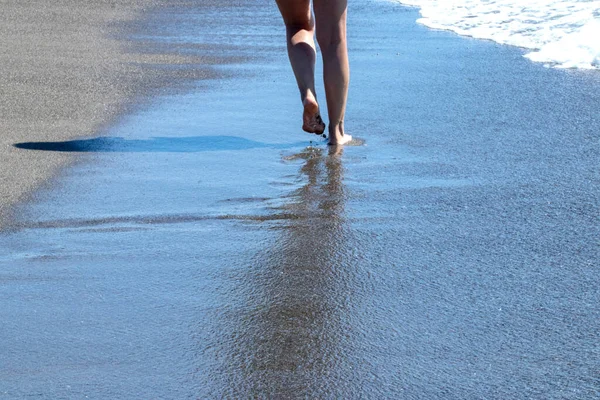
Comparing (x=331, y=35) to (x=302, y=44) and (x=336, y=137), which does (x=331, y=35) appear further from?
(x=336, y=137)

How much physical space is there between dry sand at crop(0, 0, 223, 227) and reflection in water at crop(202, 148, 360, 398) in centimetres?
102

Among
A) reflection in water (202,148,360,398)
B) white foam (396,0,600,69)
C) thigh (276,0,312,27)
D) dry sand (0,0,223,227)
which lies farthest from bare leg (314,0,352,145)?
Result: white foam (396,0,600,69)

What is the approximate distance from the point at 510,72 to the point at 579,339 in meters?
3.63

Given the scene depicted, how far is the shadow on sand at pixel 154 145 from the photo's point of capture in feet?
13.9

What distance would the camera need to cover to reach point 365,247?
3.04m

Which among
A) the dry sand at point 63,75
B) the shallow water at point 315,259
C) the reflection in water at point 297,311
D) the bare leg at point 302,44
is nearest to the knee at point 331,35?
the bare leg at point 302,44

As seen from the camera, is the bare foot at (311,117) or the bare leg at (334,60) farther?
the bare leg at (334,60)

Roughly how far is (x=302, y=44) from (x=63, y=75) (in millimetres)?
1953

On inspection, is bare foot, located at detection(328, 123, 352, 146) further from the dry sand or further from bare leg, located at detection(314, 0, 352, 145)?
the dry sand

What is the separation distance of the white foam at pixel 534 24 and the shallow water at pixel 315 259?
1135 mm

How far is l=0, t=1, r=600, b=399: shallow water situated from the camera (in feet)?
7.31

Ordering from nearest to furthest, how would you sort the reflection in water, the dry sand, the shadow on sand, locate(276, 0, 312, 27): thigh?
the reflection in water < the dry sand < the shadow on sand < locate(276, 0, 312, 27): thigh

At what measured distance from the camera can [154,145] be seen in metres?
4.34

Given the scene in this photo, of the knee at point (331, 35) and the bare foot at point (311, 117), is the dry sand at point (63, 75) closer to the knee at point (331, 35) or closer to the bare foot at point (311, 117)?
the bare foot at point (311, 117)
